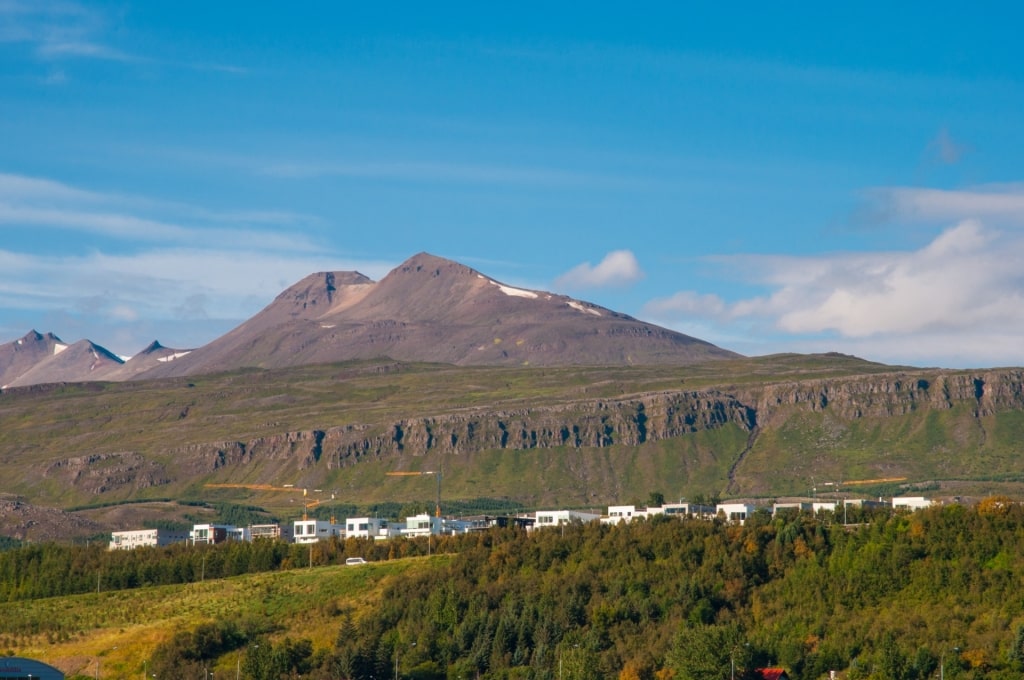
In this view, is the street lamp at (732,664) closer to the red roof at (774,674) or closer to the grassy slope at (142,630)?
the red roof at (774,674)

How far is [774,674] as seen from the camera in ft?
476

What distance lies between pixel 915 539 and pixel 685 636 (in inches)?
1547

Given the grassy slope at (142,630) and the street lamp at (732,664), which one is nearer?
the street lamp at (732,664)

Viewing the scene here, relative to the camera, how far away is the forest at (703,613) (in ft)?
491

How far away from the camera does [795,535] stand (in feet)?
620

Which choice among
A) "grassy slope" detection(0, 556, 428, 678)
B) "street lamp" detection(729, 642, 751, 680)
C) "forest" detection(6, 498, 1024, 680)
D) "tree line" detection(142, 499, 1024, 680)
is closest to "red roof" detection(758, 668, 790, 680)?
"tree line" detection(142, 499, 1024, 680)

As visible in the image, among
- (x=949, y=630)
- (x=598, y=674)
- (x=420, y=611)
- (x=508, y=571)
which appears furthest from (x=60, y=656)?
(x=949, y=630)

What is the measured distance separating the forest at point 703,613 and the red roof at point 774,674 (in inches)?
63.9

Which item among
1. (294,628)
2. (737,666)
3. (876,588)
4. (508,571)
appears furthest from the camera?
(508,571)

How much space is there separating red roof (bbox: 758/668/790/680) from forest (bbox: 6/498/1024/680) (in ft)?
5.33

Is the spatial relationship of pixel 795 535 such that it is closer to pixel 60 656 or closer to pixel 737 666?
pixel 737 666

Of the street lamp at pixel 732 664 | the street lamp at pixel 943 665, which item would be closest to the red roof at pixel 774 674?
the street lamp at pixel 732 664

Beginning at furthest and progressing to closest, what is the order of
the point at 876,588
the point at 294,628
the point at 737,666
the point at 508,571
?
1. the point at 508,571
2. the point at 294,628
3. the point at 876,588
4. the point at 737,666

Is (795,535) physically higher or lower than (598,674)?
higher
